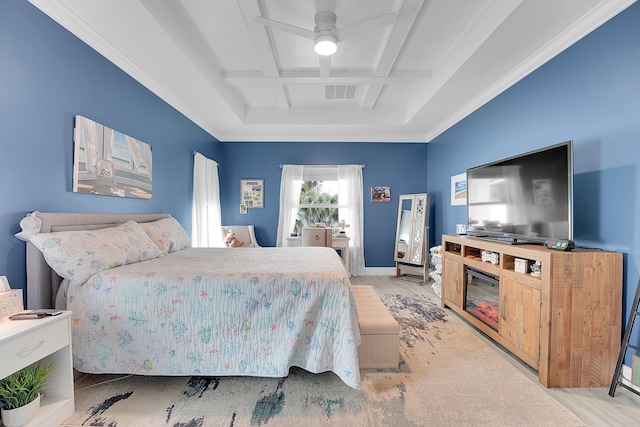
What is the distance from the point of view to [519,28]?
207cm

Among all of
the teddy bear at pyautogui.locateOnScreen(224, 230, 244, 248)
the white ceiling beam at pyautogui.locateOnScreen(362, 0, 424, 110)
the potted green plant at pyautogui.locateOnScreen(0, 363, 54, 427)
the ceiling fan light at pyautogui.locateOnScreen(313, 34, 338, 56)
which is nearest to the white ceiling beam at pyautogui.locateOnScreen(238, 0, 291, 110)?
the ceiling fan light at pyautogui.locateOnScreen(313, 34, 338, 56)

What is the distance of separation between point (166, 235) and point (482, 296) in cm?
312

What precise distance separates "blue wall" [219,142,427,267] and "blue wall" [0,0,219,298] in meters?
2.42

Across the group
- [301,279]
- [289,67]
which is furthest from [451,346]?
[289,67]

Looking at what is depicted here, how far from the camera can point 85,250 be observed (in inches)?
70.1

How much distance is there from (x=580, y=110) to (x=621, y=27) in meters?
0.52

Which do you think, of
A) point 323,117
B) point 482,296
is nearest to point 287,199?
point 323,117

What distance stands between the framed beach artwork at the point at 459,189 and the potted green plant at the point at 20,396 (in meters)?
4.29

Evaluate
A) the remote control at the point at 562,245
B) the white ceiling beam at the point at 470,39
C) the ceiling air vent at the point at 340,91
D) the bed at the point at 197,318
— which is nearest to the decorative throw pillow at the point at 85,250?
the bed at the point at 197,318

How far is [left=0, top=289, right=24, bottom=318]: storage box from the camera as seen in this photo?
1.39 metres

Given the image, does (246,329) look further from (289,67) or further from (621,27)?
(621,27)

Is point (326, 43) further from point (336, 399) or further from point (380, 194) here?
point (380, 194)

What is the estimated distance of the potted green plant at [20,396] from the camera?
1.29 metres

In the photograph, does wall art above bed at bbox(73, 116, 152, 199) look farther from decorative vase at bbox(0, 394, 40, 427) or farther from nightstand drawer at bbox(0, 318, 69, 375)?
decorative vase at bbox(0, 394, 40, 427)
